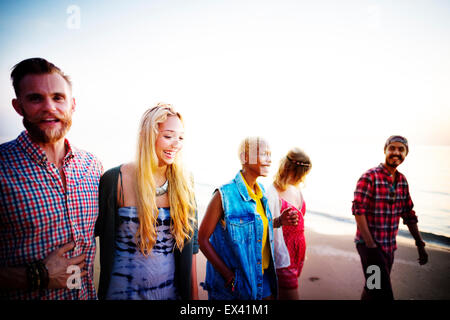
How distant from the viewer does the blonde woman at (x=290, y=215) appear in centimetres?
281

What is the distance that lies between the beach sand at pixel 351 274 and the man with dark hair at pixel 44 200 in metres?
2.96

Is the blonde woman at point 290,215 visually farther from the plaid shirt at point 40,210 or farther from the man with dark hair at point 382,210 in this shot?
the plaid shirt at point 40,210

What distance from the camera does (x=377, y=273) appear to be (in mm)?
3002

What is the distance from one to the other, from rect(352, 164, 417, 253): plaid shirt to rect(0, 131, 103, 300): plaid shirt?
3626 millimetres

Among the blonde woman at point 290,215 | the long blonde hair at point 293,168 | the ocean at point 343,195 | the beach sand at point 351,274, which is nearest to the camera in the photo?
the blonde woman at point 290,215

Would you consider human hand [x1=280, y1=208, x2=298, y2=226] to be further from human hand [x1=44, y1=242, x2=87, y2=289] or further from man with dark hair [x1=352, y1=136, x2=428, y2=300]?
human hand [x1=44, y1=242, x2=87, y2=289]

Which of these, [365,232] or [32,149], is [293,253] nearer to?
[365,232]

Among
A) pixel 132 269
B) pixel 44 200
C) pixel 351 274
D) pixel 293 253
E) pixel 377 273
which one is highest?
pixel 44 200

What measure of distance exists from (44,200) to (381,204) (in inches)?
166

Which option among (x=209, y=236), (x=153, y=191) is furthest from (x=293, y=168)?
(x=153, y=191)

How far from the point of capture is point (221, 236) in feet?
7.64

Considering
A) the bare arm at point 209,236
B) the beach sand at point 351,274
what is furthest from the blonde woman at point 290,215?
the beach sand at point 351,274

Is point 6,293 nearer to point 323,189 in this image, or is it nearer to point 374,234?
point 374,234

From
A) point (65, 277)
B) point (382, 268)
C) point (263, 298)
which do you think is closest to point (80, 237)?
point (65, 277)
